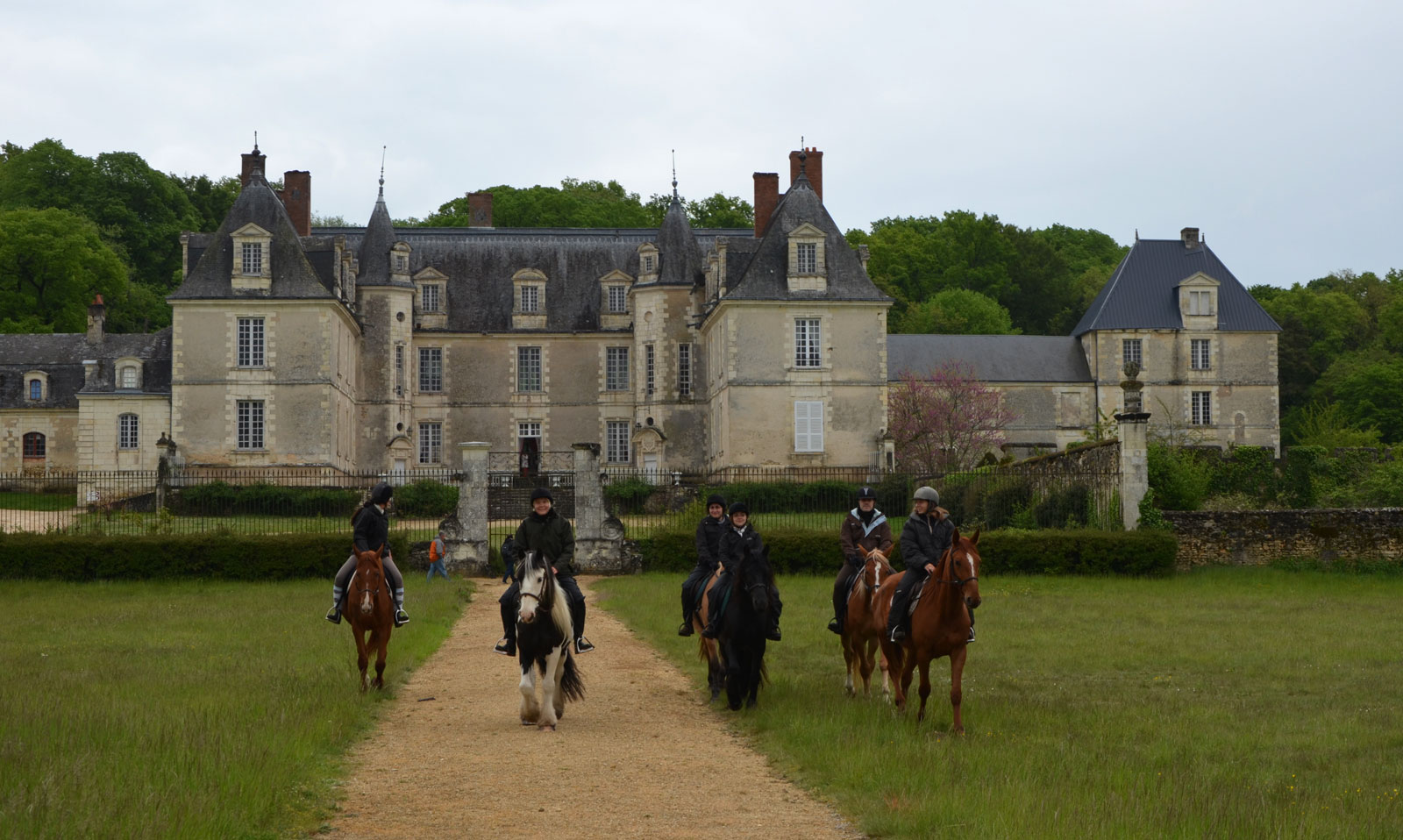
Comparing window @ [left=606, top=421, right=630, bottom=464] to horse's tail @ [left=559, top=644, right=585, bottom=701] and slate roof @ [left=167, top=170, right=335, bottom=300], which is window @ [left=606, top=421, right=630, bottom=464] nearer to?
slate roof @ [left=167, top=170, right=335, bottom=300]

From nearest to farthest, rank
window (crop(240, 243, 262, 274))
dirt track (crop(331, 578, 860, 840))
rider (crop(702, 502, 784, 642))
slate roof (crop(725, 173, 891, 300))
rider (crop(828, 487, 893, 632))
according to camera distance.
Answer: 1. dirt track (crop(331, 578, 860, 840))
2. rider (crop(702, 502, 784, 642))
3. rider (crop(828, 487, 893, 632))
4. window (crop(240, 243, 262, 274))
5. slate roof (crop(725, 173, 891, 300))

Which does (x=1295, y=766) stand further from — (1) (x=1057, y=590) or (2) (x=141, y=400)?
(2) (x=141, y=400)

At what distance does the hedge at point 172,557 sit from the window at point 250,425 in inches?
749

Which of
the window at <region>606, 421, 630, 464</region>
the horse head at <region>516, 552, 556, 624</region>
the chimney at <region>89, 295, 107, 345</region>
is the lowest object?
the horse head at <region>516, 552, 556, 624</region>

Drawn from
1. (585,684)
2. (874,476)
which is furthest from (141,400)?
(585,684)

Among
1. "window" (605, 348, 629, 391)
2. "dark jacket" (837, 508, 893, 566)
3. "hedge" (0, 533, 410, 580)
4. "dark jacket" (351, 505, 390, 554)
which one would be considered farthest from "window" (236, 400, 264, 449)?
"dark jacket" (837, 508, 893, 566)

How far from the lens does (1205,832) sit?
22.9ft

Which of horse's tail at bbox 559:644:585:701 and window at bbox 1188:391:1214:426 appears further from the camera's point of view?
window at bbox 1188:391:1214:426

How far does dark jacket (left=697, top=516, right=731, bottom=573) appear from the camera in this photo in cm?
1244

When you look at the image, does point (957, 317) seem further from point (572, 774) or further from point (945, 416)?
point (572, 774)

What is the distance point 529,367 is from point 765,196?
1032 cm

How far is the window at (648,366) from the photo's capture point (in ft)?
Answer: 164

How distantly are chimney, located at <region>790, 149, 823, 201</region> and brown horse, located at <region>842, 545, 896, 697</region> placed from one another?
125 feet

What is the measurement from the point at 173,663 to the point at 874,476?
29176 millimetres
